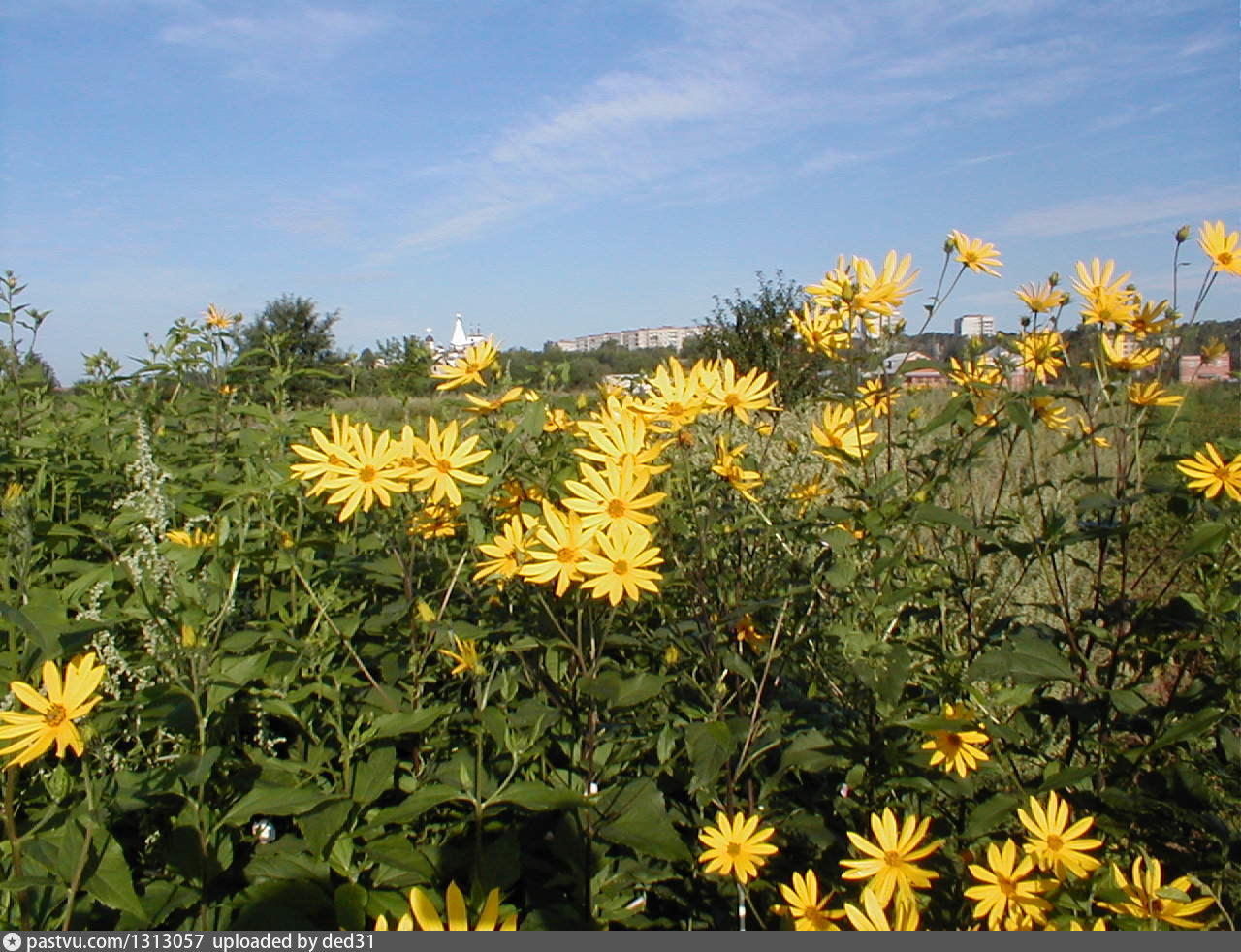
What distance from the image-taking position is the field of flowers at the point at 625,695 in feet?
4.32

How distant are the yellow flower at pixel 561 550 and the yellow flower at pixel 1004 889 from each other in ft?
2.47

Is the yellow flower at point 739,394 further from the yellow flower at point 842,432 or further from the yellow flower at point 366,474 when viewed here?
the yellow flower at point 366,474

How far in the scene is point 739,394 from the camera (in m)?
1.89

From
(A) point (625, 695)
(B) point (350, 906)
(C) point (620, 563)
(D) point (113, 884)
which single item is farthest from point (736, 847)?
(D) point (113, 884)

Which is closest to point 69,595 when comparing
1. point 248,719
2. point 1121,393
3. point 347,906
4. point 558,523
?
point 248,719

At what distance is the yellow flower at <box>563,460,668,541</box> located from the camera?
1466 millimetres

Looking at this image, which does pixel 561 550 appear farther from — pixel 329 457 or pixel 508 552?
pixel 329 457

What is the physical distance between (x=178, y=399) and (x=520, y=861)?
2.32 m

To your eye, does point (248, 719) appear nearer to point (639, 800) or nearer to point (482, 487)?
point (482, 487)

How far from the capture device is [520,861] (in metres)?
1.49

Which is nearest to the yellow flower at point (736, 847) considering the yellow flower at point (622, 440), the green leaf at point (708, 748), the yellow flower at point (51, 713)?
the green leaf at point (708, 748)

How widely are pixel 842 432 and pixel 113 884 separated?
1715 millimetres

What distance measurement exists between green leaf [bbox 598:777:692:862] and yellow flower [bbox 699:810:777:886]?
1.8 inches

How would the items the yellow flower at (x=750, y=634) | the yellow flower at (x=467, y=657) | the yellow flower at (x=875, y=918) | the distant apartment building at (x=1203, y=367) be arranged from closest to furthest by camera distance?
the yellow flower at (x=875, y=918) < the yellow flower at (x=467, y=657) < the yellow flower at (x=750, y=634) < the distant apartment building at (x=1203, y=367)
